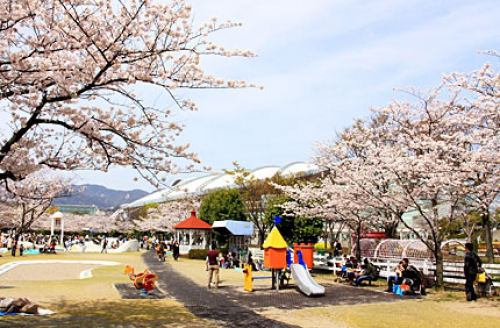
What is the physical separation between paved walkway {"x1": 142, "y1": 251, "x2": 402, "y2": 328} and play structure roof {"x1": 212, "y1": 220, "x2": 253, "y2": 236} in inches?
496

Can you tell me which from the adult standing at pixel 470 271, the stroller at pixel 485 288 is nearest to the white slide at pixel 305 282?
the adult standing at pixel 470 271

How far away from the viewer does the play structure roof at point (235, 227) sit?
93.4 feet

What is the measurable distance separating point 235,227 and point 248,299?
16.7 meters

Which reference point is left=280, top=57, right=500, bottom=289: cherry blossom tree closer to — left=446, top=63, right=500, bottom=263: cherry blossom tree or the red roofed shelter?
left=446, top=63, right=500, bottom=263: cherry blossom tree

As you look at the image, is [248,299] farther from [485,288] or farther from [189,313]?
[485,288]

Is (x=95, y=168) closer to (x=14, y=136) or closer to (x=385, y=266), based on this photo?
(x=14, y=136)

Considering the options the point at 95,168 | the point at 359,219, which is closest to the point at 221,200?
the point at 359,219

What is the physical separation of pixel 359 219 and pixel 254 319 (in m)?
11.9

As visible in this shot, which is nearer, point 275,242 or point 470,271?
point 470,271

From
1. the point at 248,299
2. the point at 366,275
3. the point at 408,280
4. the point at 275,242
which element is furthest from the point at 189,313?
the point at 366,275

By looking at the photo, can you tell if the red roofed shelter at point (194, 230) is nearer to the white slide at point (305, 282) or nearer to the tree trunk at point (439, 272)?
the white slide at point (305, 282)

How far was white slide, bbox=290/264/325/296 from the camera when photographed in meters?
12.9

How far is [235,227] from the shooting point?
2891cm

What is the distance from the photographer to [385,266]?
18922mm
